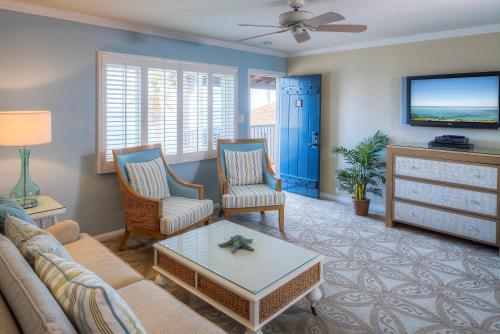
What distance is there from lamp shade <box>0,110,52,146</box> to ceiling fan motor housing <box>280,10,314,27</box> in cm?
213

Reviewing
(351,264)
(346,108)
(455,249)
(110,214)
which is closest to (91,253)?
(110,214)

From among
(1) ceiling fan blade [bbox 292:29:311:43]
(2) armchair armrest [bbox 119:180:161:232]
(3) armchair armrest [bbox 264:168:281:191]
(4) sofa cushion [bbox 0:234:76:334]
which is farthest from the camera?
(3) armchair armrest [bbox 264:168:281:191]

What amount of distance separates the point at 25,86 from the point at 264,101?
18.8ft

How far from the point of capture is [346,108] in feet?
17.3

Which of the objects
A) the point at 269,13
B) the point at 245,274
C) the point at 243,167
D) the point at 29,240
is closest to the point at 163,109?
Result: the point at 243,167

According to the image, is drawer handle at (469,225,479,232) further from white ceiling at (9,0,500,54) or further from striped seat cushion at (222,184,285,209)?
white ceiling at (9,0,500,54)

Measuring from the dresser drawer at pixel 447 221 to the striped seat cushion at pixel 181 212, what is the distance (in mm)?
2310

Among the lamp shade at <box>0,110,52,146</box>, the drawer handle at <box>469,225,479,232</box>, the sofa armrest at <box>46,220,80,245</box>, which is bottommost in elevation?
the drawer handle at <box>469,225,479,232</box>

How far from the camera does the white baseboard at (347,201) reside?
492cm

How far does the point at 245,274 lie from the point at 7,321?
4.46ft

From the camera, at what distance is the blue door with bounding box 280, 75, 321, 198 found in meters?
5.52

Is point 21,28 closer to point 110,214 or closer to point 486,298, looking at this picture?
point 110,214

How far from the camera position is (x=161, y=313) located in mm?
1673

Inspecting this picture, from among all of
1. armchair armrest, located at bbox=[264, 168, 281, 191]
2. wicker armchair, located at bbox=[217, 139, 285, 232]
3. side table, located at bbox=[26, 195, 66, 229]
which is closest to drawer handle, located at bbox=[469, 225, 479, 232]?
wicker armchair, located at bbox=[217, 139, 285, 232]
